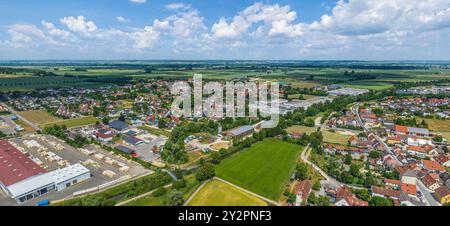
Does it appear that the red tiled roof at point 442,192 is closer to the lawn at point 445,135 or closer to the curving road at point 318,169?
the curving road at point 318,169

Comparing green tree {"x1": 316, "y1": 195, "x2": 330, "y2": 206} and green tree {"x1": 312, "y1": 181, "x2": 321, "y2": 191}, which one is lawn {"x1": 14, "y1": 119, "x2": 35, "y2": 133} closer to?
green tree {"x1": 312, "y1": 181, "x2": 321, "y2": 191}

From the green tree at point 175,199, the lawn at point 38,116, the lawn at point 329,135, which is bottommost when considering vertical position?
the green tree at point 175,199

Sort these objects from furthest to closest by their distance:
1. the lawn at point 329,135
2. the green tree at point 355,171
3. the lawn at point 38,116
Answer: the lawn at point 38,116
the lawn at point 329,135
the green tree at point 355,171

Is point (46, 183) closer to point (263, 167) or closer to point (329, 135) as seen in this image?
point (263, 167)

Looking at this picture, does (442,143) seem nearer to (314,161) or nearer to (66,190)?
(314,161)

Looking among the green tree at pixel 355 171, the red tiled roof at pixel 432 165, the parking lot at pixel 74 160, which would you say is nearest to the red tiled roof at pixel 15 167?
the parking lot at pixel 74 160
